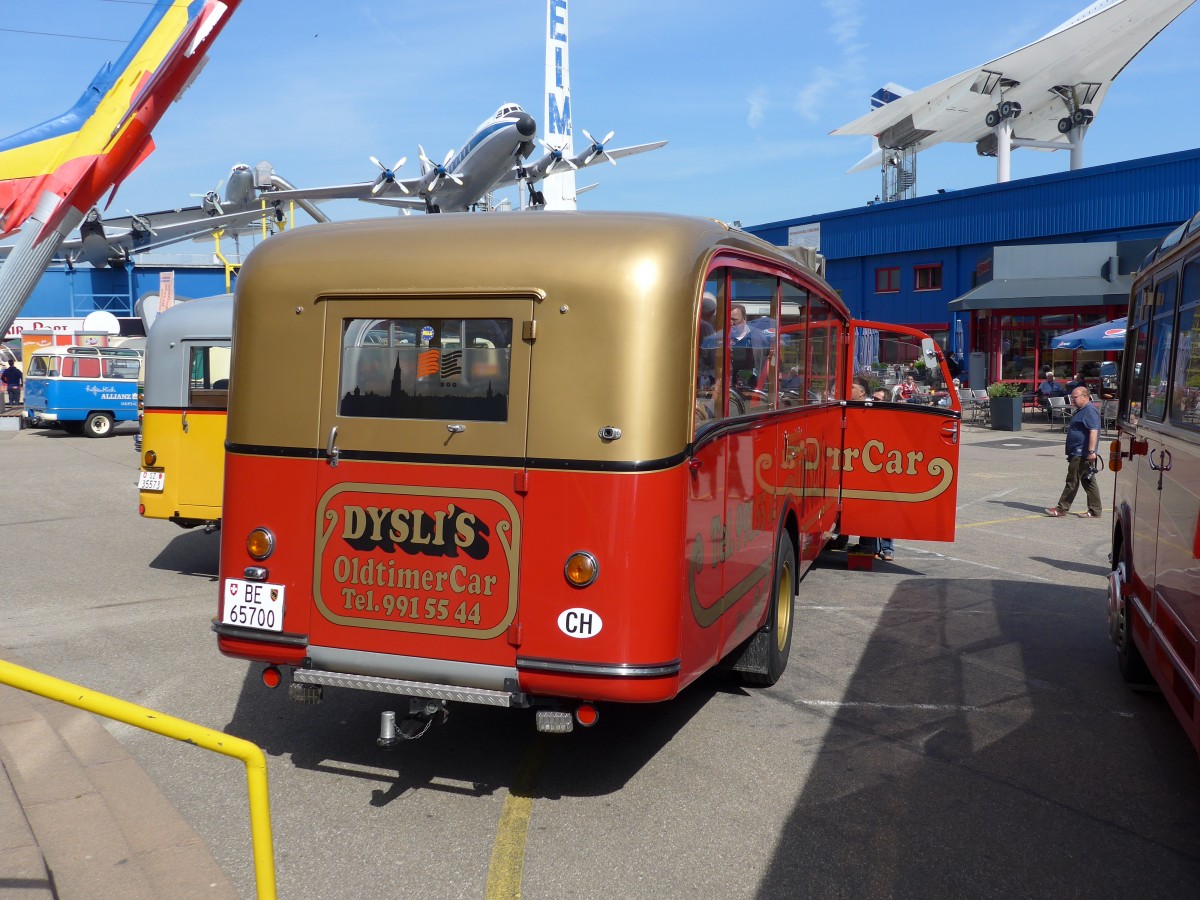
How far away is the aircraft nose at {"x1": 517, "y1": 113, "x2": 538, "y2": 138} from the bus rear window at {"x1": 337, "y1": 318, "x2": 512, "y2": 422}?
27.9m

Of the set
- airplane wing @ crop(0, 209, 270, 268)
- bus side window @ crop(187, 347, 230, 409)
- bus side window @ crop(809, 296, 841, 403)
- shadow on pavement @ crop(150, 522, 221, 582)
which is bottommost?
shadow on pavement @ crop(150, 522, 221, 582)

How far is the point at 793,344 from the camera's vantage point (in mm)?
6887

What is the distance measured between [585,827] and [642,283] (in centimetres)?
234

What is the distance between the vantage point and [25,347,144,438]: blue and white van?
26.0m

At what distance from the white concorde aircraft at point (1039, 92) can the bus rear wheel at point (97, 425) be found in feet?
134

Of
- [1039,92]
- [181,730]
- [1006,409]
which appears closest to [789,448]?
[181,730]

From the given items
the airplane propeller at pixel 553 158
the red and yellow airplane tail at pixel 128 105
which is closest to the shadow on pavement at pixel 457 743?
the red and yellow airplane tail at pixel 128 105

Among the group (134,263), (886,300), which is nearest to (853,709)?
(886,300)

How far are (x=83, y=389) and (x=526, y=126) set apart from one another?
14.4 m

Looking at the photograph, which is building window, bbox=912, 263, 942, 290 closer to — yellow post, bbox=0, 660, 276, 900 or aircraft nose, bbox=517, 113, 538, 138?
aircraft nose, bbox=517, 113, 538, 138

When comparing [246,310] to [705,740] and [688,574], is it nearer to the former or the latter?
[688,574]

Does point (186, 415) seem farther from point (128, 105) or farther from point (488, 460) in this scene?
point (128, 105)

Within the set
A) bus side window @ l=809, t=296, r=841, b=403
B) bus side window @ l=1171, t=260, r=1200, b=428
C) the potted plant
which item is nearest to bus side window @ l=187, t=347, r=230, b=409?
bus side window @ l=809, t=296, r=841, b=403

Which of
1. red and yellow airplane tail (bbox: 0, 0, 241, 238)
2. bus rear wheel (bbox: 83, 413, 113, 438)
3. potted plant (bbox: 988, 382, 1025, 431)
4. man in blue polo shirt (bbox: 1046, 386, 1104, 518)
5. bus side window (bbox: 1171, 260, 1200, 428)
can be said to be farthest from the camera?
potted plant (bbox: 988, 382, 1025, 431)
